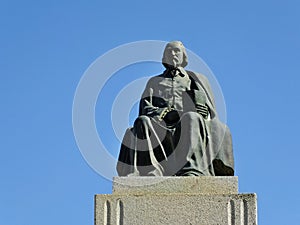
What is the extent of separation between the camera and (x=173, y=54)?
49.6ft

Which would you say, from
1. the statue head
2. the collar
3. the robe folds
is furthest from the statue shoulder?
the robe folds

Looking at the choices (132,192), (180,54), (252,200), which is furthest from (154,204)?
(180,54)

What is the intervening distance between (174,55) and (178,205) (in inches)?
106

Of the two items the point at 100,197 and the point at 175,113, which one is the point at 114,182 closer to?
the point at 100,197

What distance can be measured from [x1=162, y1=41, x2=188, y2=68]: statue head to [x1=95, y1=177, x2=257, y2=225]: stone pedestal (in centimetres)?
220

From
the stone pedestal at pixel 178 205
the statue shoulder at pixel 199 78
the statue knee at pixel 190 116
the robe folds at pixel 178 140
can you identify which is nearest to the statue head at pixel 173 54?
the statue shoulder at pixel 199 78

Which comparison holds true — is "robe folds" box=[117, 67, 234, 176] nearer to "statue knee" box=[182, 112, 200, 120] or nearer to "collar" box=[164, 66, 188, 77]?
"statue knee" box=[182, 112, 200, 120]

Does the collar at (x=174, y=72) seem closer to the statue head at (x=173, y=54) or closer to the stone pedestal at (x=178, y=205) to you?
the statue head at (x=173, y=54)

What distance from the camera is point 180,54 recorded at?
15.1 metres

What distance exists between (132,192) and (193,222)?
3.17ft

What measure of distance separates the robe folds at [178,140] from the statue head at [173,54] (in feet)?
1.68

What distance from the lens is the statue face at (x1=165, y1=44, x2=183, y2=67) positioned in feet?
49.5

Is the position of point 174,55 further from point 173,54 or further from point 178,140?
point 178,140

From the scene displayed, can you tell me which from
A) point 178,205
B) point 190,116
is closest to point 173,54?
point 190,116
